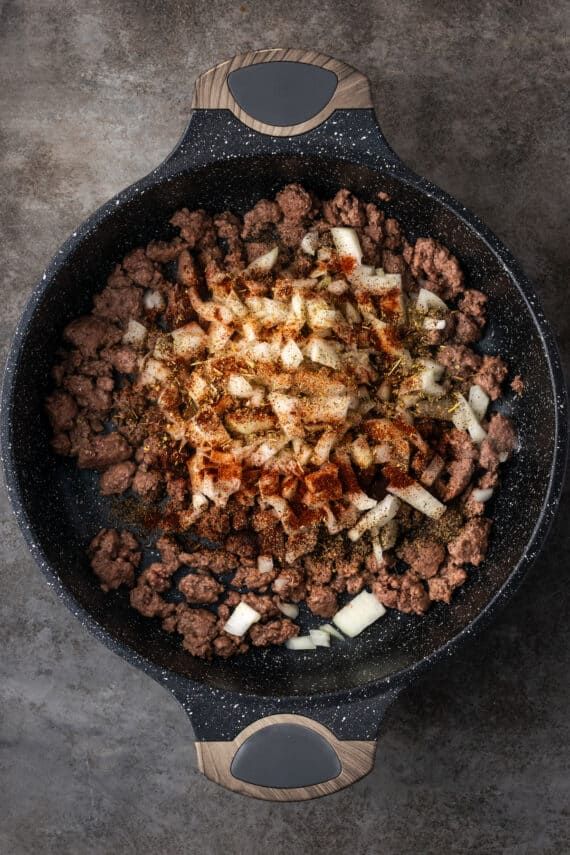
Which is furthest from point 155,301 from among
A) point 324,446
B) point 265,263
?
point 324,446

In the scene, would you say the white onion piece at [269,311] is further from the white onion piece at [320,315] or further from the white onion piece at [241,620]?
the white onion piece at [241,620]

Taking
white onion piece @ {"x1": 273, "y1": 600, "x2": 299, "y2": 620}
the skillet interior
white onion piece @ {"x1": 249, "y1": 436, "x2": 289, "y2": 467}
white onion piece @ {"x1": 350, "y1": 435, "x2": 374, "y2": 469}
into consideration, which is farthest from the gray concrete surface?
white onion piece @ {"x1": 249, "y1": 436, "x2": 289, "y2": 467}

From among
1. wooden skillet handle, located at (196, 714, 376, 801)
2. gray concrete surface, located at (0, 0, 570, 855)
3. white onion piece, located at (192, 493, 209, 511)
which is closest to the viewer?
wooden skillet handle, located at (196, 714, 376, 801)

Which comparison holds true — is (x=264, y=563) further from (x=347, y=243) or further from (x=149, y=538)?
(x=347, y=243)

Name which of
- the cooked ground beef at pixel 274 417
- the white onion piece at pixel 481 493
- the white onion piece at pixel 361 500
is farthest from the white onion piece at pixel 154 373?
the white onion piece at pixel 481 493

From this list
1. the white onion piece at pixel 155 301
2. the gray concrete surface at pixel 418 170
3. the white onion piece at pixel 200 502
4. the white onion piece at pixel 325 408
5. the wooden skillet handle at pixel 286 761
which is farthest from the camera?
the gray concrete surface at pixel 418 170

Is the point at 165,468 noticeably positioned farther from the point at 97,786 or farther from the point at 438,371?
the point at 97,786

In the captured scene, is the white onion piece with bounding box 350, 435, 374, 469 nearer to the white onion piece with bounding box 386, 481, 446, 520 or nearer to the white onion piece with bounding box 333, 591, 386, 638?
the white onion piece with bounding box 386, 481, 446, 520
